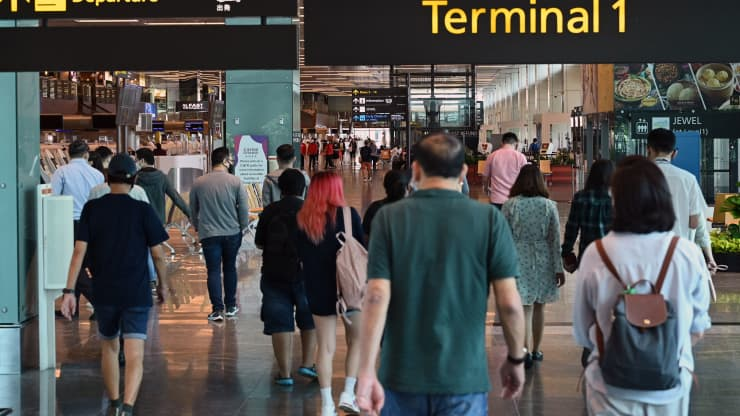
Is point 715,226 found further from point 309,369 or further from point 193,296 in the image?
point 309,369

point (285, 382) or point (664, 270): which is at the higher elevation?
point (664, 270)

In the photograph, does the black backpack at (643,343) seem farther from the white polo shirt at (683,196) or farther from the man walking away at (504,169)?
the man walking away at (504,169)

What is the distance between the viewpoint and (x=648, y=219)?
3.75m

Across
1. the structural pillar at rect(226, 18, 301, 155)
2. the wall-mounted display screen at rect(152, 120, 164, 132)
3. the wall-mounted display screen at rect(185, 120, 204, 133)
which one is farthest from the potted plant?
the wall-mounted display screen at rect(185, 120, 204, 133)

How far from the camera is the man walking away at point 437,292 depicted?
12.0ft

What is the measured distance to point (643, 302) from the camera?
12.0ft

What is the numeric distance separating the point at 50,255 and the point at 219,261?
223cm

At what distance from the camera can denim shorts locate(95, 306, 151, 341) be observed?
613 centimetres

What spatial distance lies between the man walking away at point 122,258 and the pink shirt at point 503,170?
21.5ft

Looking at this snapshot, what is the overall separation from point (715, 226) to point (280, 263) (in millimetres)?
11514

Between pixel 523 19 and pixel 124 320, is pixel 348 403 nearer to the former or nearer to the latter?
pixel 124 320

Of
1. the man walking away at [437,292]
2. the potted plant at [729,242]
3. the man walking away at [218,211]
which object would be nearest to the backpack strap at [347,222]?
the man walking away at [437,292]

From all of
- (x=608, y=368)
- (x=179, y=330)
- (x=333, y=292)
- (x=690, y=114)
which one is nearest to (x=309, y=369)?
(x=333, y=292)

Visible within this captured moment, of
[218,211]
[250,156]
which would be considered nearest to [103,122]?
[250,156]
